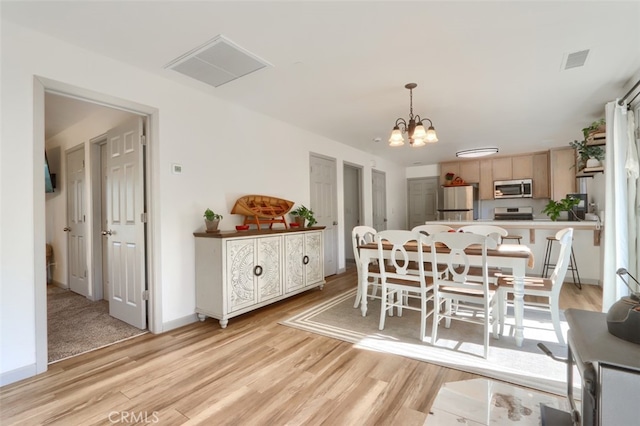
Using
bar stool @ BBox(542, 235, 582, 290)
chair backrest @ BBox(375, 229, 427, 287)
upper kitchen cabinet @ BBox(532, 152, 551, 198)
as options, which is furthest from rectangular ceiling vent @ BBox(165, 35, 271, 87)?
upper kitchen cabinet @ BBox(532, 152, 551, 198)

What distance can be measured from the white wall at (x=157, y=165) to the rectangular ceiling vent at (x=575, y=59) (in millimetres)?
3168

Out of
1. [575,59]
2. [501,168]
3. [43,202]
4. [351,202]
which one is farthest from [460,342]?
[501,168]

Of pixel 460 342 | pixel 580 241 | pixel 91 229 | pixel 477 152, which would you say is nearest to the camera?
pixel 460 342

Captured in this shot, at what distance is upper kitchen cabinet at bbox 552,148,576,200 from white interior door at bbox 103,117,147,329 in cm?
732

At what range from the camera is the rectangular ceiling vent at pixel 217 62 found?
2.28 m

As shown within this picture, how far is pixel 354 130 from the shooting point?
4664mm

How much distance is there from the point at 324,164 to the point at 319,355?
3.47 metres

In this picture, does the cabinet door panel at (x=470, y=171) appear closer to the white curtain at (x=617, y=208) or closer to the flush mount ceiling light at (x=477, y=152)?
the flush mount ceiling light at (x=477, y=152)

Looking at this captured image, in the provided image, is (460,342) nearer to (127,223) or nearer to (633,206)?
(633,206)

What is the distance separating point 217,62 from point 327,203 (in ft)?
10.2

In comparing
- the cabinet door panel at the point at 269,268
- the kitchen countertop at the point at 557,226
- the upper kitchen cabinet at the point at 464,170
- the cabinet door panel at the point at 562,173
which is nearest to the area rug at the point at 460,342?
the cabinet door panel at the point at 269,268

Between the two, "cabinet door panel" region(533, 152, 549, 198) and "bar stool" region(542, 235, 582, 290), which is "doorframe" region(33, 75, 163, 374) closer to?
"bar stool" region(542, 235, 582, 290)

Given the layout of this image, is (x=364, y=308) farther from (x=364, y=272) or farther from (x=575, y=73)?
(x=575, y=73)

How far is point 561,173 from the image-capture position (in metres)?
6.03
